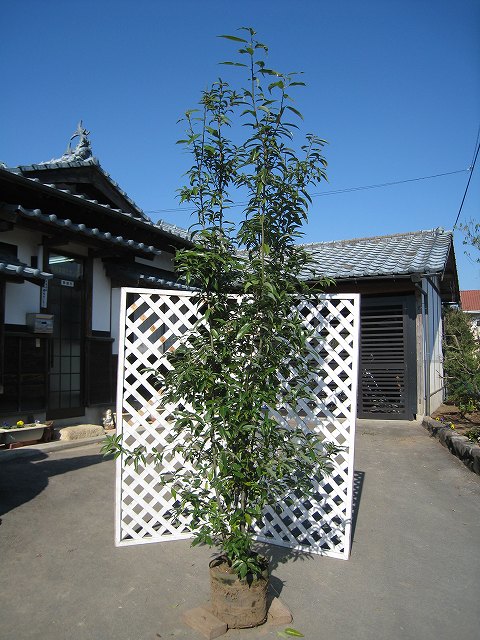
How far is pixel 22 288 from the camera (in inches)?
285

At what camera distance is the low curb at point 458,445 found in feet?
20.8

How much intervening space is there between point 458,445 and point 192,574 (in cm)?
497

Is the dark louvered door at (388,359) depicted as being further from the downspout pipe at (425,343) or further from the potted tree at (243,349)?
the potted tree at (243,349)

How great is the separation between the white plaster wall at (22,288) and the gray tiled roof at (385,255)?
449cm

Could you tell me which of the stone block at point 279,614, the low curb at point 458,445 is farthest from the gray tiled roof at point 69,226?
the low curb at point 458,445

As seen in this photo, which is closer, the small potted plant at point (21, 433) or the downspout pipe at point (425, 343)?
the small potted plant at point (21, 433)

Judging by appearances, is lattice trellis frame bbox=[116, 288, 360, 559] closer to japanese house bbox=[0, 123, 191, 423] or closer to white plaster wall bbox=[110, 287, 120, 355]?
japanese house bbox=[0, 123, 191, 423]

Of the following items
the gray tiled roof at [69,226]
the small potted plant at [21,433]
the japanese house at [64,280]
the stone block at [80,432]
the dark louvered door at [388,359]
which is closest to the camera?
the gray tiled roof at [69,226]

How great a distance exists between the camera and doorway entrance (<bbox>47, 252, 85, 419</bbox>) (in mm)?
7941

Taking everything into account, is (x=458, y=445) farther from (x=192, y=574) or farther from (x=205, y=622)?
(x=205, y=622)

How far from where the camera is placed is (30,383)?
23.7 feet

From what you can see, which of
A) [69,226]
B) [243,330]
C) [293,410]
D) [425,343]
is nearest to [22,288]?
[69,226]

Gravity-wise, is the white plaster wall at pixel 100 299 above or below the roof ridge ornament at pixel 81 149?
below

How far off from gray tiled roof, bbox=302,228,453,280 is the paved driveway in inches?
193
